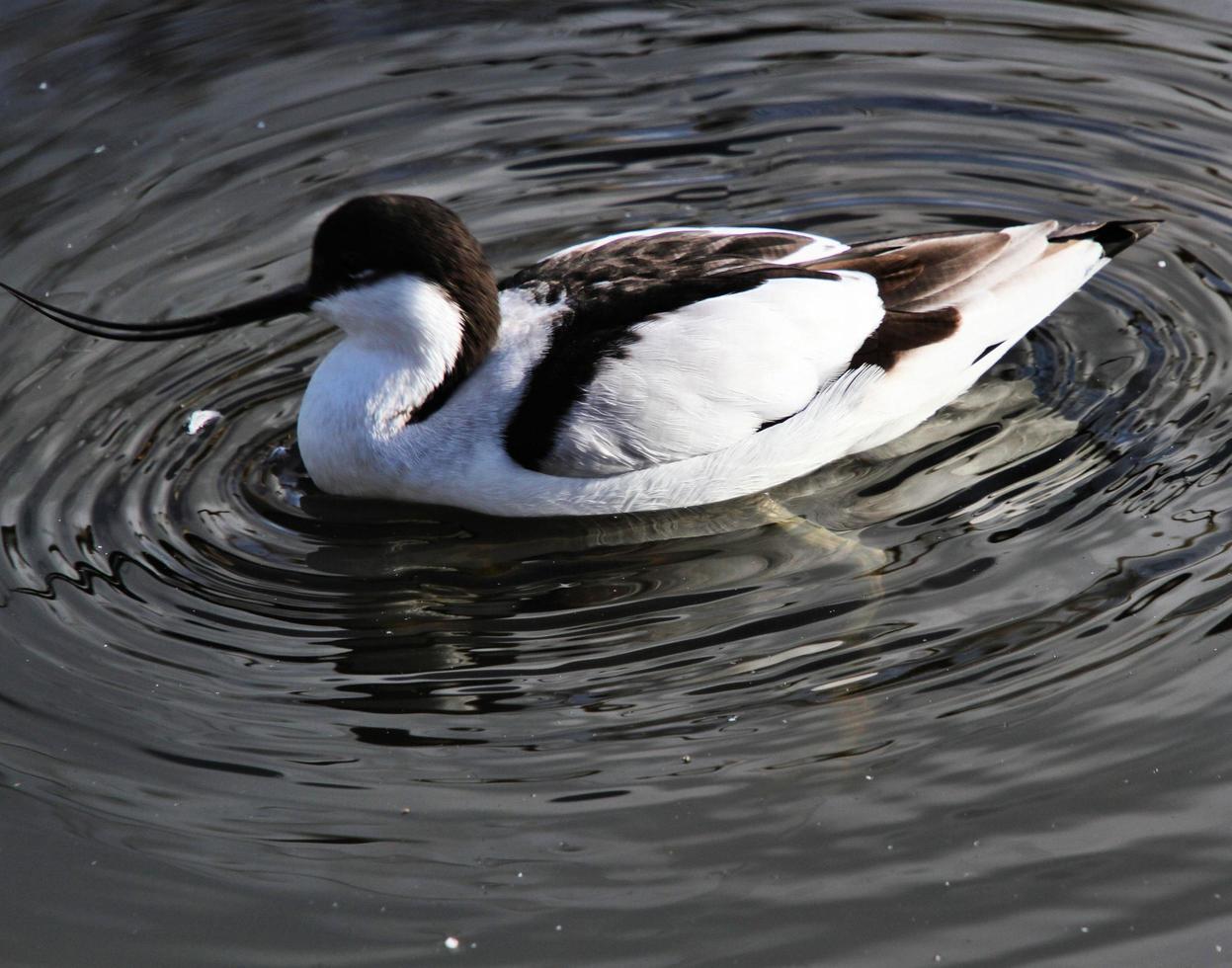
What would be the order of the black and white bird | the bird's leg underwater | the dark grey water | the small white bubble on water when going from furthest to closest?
the small white bubble on water → the black and white bird → the bird's leg underwater → the dark grey water

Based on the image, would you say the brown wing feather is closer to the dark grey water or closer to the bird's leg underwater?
the dark grey water

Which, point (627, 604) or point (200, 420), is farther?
point (200, 420)

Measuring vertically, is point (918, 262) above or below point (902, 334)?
above

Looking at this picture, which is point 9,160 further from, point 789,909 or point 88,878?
point 789,909

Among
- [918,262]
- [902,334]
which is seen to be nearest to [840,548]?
[902,334]

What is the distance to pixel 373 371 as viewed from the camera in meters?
6.37

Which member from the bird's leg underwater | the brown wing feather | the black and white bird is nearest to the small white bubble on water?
the black and white bird

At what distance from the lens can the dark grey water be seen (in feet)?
15.4

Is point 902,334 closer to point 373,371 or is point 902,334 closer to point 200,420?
point 373,371

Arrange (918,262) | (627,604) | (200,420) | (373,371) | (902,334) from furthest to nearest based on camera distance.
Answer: (200,420) < (918,262) < (902,334) < (373,371) < (627,604)

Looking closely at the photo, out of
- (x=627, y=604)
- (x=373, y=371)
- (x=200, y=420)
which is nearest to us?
(x=627, y=604)

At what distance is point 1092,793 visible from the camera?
16.1 ft

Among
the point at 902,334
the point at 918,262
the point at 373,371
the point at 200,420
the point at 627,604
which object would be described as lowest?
the point at 627,604

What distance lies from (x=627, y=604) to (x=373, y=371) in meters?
1.40
